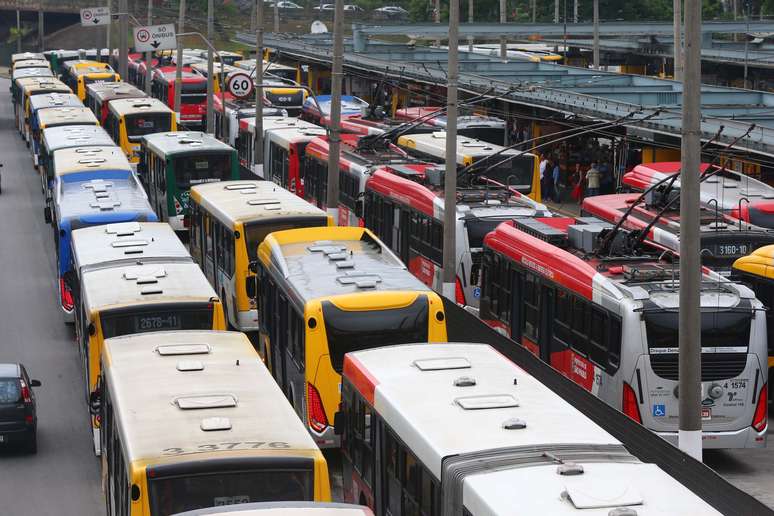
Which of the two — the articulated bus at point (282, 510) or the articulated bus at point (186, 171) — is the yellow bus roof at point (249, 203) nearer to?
the articulated bus at point (186, 171)

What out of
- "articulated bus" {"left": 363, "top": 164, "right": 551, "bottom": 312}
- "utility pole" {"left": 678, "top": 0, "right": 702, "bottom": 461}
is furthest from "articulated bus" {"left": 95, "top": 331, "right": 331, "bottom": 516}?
"articulated bus" {"left": 363, "top": 164, "right": 551, "bottom": 312}

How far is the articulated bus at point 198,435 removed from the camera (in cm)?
1165

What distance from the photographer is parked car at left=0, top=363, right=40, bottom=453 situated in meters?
19.1

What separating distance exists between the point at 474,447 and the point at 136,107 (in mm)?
38942

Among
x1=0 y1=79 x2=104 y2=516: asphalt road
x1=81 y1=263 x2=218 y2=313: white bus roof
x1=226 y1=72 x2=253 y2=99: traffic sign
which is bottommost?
x1=0 y1=79 x2=104 y2=516: asphalt road

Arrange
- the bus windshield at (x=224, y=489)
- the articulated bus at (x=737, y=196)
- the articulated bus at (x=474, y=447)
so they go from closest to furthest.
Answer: the articulated bus at (x=474, y=447) → the bus windshield at (x=224, y=489) → the articulated bus at (x=737, y=196)

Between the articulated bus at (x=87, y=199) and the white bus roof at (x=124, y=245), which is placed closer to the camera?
the white bus roof at (x=124, y=245)

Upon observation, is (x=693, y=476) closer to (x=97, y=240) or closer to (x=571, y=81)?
(x=97, y=240)

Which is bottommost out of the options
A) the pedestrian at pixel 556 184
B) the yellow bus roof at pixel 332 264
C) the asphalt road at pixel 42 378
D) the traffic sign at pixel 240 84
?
the asphalt road at pixel 42 378

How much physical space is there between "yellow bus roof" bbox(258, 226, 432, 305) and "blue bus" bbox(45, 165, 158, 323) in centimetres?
462

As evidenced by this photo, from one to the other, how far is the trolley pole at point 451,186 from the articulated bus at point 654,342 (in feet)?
16.4

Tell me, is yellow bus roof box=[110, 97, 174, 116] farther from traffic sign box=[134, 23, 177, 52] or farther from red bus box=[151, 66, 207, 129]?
red bus box=[151, 66, 207, 129]

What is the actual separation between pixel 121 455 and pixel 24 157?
49343 millimetres

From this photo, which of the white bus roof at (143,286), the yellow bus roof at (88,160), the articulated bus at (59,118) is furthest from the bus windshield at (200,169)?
the white bus roof at (143,286)
